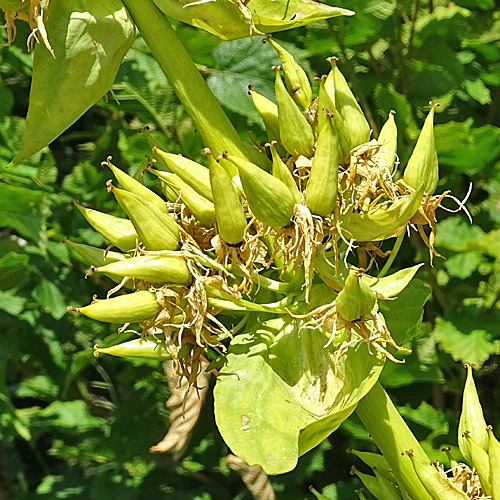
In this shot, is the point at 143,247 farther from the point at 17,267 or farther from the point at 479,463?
the point at 17,267

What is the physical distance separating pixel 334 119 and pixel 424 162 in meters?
0.10

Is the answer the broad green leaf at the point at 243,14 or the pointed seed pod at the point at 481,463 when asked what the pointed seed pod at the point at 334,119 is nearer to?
the broad green leaf at the point at 243,14


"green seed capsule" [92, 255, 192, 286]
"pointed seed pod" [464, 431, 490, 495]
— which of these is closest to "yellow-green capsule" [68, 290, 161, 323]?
"green seed capsule" [92, 255, 192, 286]

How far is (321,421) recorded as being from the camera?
593 millimetres

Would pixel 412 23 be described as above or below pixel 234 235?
below

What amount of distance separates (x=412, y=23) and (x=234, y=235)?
2.02 feet

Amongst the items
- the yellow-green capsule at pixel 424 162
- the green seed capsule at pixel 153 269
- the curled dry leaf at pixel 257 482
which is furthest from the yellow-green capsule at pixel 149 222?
the curled dry leaf at pixel 257 482

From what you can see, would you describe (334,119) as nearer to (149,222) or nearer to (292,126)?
(292,126)

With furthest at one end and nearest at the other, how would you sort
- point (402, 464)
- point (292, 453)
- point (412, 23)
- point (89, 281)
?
point (89, 281) < point (412, 23) < point (402, 464) < point (292, 453)

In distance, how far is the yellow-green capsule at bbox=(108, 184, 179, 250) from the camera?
626 millimetres

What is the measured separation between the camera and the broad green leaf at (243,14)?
2.10 ft

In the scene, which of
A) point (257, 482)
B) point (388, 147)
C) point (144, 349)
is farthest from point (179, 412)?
point (388, 147)

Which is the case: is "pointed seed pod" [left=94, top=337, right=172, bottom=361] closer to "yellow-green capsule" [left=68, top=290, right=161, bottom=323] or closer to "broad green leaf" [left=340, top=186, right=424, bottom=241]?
"yellow-green capsule" [left=68, top=290, right=161, bottom=323]

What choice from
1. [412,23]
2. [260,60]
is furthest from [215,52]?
[412,23]
